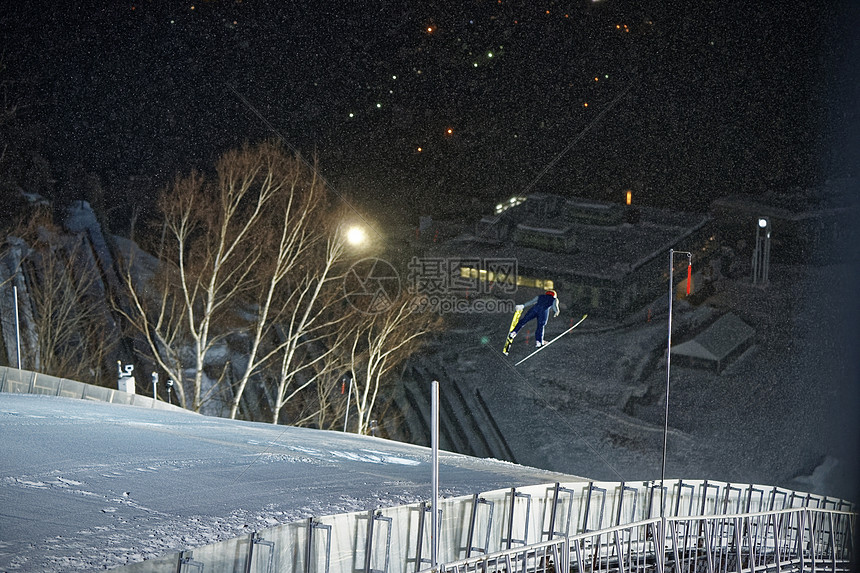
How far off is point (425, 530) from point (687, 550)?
5.97 feet

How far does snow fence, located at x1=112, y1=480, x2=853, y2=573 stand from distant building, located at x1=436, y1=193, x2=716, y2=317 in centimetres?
1321

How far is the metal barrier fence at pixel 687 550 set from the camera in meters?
3.00

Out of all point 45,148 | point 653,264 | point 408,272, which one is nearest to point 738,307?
point 653,264

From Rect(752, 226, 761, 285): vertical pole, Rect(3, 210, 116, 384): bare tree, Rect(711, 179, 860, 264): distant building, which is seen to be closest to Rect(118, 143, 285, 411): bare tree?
Rect(3, 210, 116, 384): bare tree

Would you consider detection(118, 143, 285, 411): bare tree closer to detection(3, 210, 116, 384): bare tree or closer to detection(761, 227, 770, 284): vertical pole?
detection(3, 210, 116, 384): bare tree

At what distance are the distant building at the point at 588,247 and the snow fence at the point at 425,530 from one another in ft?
43.3

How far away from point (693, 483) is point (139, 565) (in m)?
3.20

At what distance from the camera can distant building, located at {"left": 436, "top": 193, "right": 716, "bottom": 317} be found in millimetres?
17203

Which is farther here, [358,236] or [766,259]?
[766,259]

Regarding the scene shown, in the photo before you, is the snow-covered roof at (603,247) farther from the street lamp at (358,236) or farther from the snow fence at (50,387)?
the snow fence at (50,387)

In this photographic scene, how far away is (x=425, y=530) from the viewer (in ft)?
9.44

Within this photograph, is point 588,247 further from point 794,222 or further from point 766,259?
point 794,222

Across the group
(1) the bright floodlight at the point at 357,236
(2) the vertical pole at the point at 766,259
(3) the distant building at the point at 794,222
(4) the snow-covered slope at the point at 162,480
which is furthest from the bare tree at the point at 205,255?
(2) the vertical pole at the point at 766,259


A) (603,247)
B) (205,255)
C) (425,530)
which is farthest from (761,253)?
(425,530)
